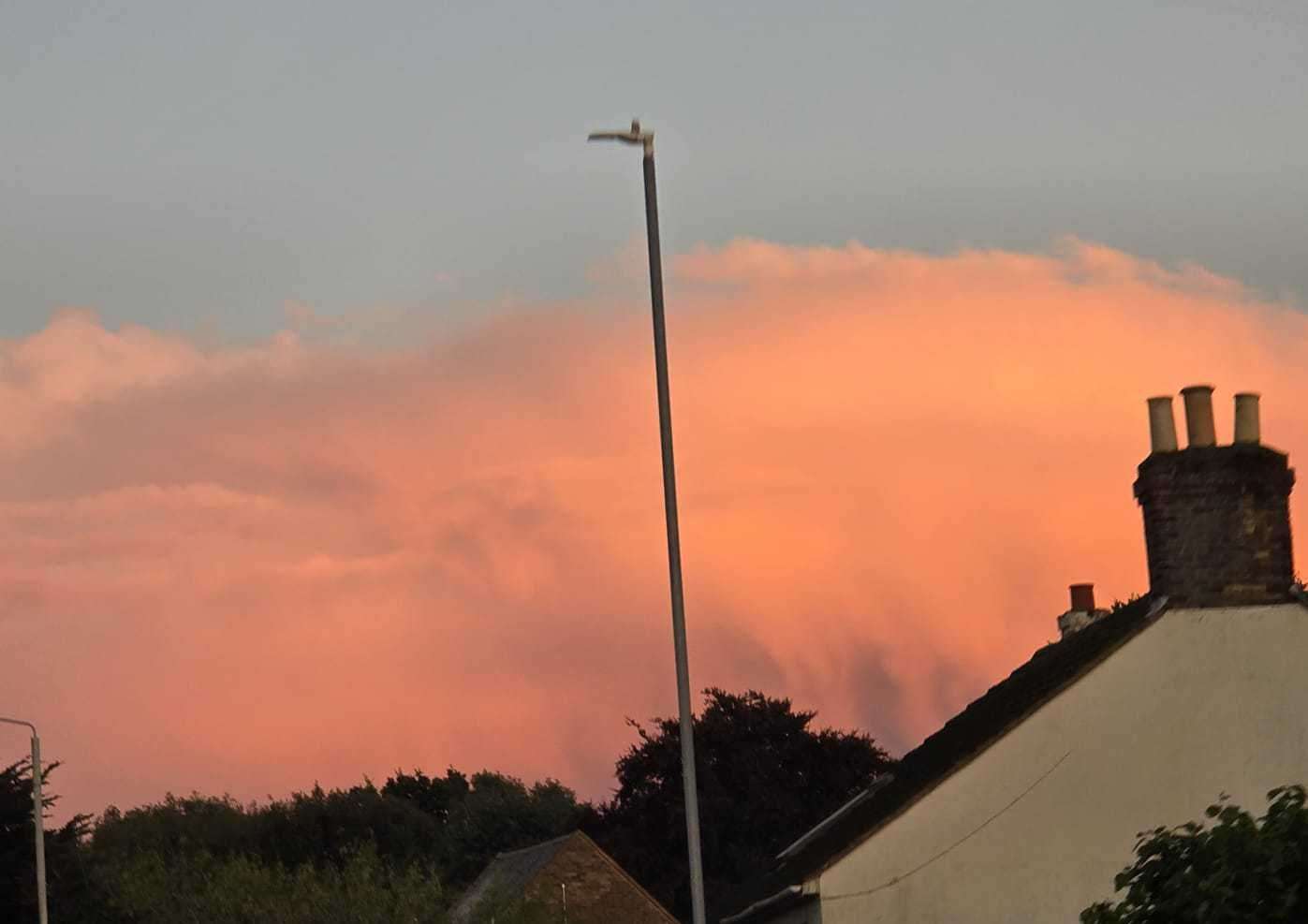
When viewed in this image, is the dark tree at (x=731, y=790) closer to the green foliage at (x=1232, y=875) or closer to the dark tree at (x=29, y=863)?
the dark tree at (x=29, y=863)

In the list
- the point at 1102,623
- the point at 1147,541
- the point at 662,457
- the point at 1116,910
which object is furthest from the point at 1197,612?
the point at 1116,910

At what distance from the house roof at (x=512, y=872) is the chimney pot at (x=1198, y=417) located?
3473 cm

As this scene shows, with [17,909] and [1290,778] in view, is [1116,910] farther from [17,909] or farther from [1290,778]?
[17,909]

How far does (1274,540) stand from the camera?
2847 centimetres

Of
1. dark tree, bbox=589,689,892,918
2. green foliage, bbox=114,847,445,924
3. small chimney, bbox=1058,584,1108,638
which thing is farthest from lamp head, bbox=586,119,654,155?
dark tree, bbox=589,689,892,918

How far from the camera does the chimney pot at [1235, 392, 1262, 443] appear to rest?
28.8 metres

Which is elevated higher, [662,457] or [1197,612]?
[662,457]

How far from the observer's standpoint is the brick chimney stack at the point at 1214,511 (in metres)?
28.2

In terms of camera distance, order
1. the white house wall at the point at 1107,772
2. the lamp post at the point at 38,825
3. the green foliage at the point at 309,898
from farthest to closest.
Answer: the lamp post at the point at 38,825 → the green foliage at the point at 309,898 → the white house wall at the point at 1107,772

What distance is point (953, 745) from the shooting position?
3141cm

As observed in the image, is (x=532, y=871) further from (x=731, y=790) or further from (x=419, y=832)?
(x=419, y=832)

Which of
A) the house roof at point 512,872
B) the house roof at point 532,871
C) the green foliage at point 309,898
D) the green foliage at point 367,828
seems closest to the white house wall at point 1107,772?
the green foliage at point 309,898

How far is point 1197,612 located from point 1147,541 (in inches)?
51.1

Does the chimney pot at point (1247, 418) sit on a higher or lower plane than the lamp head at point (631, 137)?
lower
